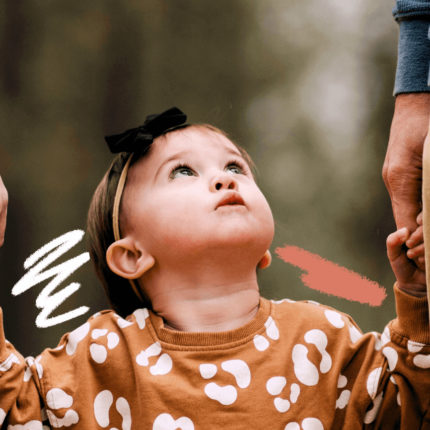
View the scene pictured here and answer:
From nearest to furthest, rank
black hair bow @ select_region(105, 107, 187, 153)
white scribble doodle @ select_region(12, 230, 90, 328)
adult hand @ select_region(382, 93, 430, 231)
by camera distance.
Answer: adult hand @ select_region(382, 93, 430, 231) → black hair bow @ select_region(105, 107, 187, 153) → white scribble doodle @ select_region(12, 230, 90, 328)

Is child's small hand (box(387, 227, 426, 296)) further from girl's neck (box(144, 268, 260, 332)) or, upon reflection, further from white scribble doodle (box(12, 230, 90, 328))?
white scribble doodle (box(12, 230, 90, 328))

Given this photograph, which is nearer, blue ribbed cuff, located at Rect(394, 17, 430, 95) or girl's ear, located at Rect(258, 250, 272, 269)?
blue ribbed cuff, located at Rect(394, 17, 430, 95)

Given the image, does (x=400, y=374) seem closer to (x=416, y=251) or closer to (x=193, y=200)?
(x=416, y=251)

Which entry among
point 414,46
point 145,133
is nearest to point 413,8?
point 414,46

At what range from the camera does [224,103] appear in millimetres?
1410

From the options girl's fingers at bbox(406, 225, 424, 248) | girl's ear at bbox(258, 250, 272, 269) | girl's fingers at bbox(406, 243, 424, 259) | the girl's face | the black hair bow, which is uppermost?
the black hair bow

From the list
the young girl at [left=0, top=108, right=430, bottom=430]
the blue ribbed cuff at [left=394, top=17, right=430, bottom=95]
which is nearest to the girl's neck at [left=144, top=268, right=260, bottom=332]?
the young girl at [left=0, top=108, right=430, bottom=430]

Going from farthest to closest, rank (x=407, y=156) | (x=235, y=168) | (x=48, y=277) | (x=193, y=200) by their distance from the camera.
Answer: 1. (x=48, y=277)
2. (x=235, y=168)
3. (x=193, y=200)
4. (x=407, y=156)

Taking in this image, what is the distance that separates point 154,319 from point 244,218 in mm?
201

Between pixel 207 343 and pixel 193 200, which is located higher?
pixel 193 200

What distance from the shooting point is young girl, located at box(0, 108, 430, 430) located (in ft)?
2.56

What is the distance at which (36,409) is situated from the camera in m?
0.79

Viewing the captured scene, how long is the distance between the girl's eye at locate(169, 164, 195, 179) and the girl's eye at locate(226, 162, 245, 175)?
0.23ft

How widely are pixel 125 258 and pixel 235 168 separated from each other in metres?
0.23
